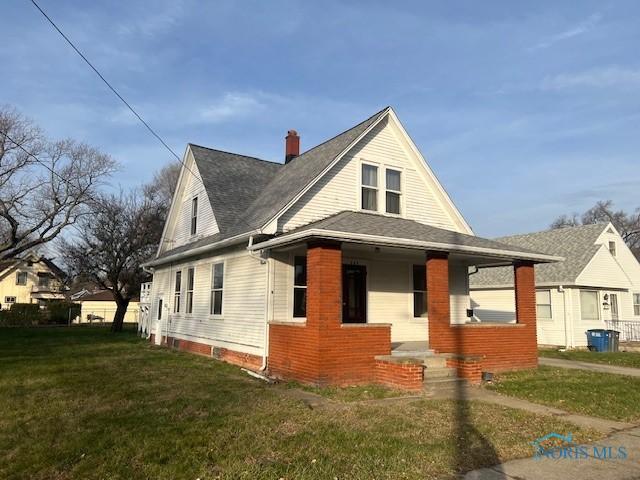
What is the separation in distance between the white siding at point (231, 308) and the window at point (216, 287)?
184 millimetres

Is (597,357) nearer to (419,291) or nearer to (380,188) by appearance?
(419,291)

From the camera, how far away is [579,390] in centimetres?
995

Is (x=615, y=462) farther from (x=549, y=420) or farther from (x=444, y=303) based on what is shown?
(x=444, y=303)

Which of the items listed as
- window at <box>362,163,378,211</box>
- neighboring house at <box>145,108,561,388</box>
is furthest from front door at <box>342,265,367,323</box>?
window at <box>362,163,378,211</box>

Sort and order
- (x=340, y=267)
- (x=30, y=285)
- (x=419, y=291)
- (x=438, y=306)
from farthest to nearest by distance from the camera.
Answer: (x=30, y=285) < (x=419, y=291) < (x=438, y=306) < (x=340, y=267)

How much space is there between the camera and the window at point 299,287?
40.3 ft

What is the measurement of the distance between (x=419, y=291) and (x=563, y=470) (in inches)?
383

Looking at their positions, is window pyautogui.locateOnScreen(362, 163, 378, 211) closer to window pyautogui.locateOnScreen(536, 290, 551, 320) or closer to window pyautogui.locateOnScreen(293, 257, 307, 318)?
window pyautogui.locateOnScreen(293, 257, 307, 318)

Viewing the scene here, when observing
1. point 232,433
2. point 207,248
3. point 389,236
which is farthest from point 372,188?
point 232,433

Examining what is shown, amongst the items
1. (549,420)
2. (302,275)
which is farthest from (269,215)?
(549,420)

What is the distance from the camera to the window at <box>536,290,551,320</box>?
855 inches

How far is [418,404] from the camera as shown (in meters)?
8.23

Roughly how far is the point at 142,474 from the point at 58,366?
937cm

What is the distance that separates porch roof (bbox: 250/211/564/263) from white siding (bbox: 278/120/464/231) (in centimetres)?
47
